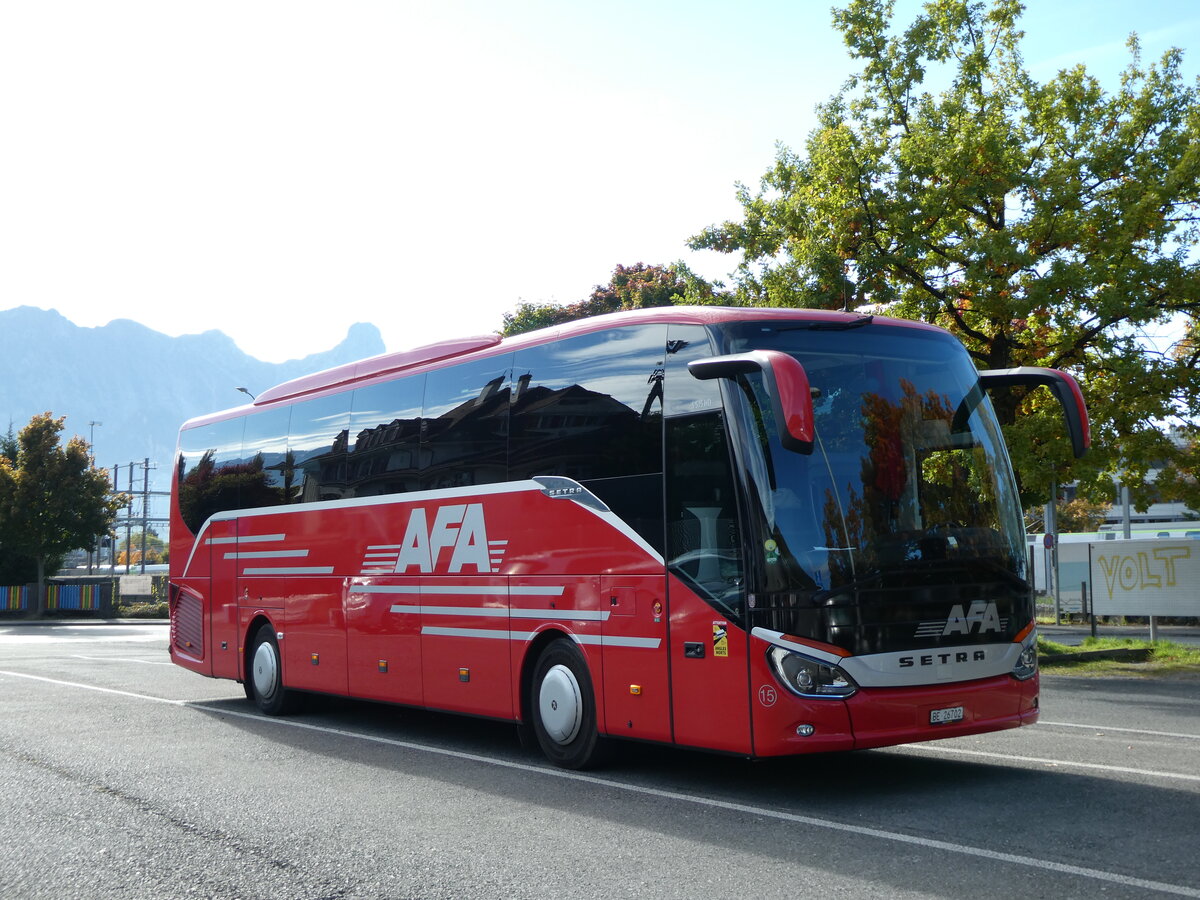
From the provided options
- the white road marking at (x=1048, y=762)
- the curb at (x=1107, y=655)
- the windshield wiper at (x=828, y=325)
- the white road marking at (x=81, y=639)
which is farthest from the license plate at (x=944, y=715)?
the white road marking at (x=81, y=639)

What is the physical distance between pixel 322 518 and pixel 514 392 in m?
3.73

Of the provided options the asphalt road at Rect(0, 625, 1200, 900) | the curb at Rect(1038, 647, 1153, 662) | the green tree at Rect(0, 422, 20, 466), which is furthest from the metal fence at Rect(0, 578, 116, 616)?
the asphalt road at Rect(0, 625, 1200, 900)

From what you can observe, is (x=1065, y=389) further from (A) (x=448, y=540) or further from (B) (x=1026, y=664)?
(A) (x=448, y=540)

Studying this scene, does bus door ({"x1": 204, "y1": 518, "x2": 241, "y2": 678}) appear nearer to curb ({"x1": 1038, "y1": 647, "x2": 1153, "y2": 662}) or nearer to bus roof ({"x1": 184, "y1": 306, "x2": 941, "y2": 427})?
bus roof ({"x1": 184, "y1": 306, "x2": 941, "y2": 427})

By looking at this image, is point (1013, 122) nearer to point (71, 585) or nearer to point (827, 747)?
point (827, 747)

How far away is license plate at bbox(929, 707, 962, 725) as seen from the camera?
794 centimetres

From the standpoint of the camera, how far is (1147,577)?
2144 cm

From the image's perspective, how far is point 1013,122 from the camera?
829 inches

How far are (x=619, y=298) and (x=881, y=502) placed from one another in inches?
1283

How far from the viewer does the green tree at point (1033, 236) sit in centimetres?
1923

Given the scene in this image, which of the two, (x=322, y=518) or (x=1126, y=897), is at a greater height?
(x=322, y=518)

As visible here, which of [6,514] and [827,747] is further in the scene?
[6,514]

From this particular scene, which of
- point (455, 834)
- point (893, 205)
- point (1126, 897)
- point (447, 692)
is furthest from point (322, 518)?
point (893, 205)

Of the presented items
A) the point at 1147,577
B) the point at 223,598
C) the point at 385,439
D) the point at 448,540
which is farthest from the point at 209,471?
the point at 1147,577
